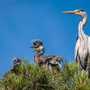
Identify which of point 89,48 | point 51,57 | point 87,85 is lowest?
point 87,85

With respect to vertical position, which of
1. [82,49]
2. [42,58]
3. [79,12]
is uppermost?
[79,12]

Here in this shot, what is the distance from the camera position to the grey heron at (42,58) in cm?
764

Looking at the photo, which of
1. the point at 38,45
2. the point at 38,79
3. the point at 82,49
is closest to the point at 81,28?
the point at 82,49

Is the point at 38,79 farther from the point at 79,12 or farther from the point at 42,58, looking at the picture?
the point at 42,58

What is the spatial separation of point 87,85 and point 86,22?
313 centimetres

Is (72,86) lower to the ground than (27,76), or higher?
lower

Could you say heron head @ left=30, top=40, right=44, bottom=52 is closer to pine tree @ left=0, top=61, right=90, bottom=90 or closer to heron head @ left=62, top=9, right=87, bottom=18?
heron head @ left=62, top=9, right=87, bottom=18

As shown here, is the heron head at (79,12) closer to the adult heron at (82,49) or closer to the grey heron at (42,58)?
the adult heron at (82,49)

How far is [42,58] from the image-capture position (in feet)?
25.9

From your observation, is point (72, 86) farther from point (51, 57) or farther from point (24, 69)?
point (51, 57)

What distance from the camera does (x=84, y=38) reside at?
21.9 ft

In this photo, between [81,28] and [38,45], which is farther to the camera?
[38,45]

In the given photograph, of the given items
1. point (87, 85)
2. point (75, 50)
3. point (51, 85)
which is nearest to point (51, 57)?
point (75, 50)

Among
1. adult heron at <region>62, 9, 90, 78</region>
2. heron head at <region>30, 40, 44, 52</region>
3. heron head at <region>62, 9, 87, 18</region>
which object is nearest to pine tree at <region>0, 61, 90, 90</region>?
adult heron at <region>62, 9, 90, 78</region>
